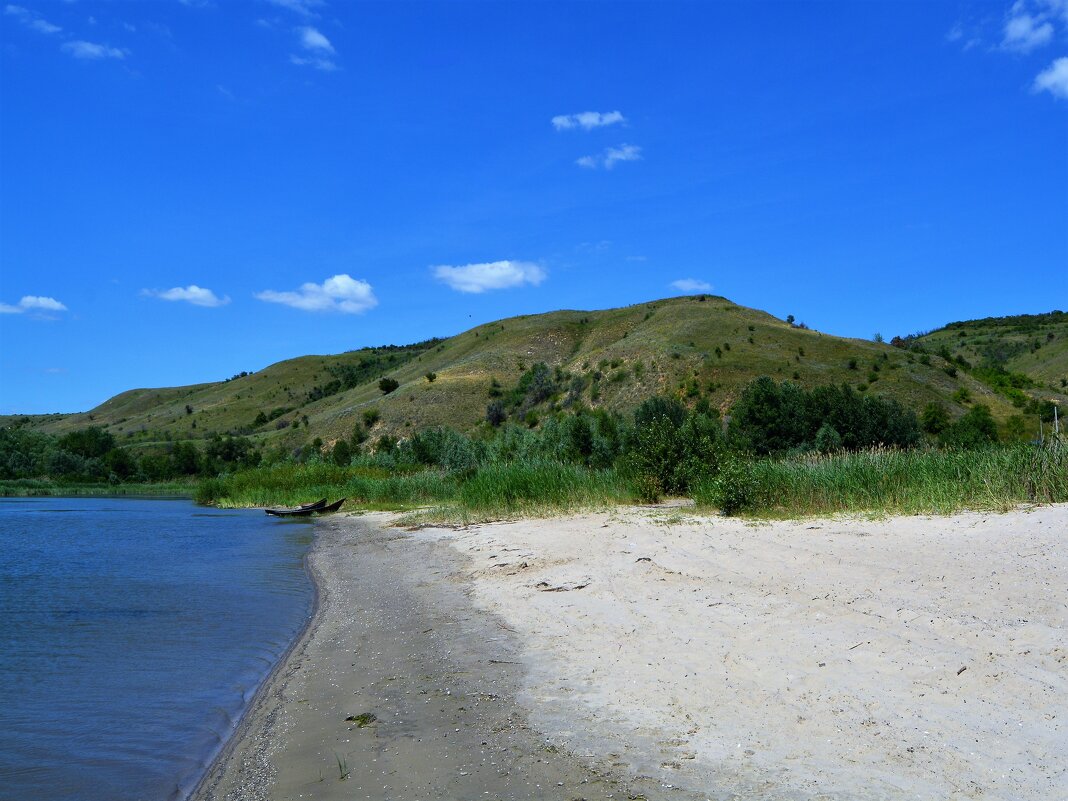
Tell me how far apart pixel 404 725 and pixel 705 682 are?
103 inches

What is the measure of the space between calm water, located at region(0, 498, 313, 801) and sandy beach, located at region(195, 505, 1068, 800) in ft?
2.10

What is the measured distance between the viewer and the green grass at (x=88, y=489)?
239 ft

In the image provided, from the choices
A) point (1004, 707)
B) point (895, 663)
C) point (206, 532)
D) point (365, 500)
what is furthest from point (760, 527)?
point (365, 500)

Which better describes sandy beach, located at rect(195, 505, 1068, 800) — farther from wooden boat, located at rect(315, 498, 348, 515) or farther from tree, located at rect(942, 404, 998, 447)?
tree, located at rect(942, 404, 998, 447)

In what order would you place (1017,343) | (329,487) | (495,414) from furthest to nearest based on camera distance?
(1017,343)
(495,414)
(329,487)

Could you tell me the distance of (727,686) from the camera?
6898 mm

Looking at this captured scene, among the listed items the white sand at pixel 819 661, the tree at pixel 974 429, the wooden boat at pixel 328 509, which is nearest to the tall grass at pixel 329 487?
the wooden boat at pixel 328 509

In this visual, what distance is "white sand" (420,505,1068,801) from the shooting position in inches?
207

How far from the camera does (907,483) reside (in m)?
18.5

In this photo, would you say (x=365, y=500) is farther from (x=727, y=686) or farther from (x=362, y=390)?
(x=362, y=390)

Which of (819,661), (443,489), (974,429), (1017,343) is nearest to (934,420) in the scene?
(974,429)

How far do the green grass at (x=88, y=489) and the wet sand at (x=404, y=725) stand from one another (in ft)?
227

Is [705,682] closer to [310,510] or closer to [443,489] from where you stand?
[443,489]

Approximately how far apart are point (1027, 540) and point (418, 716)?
364 inches
